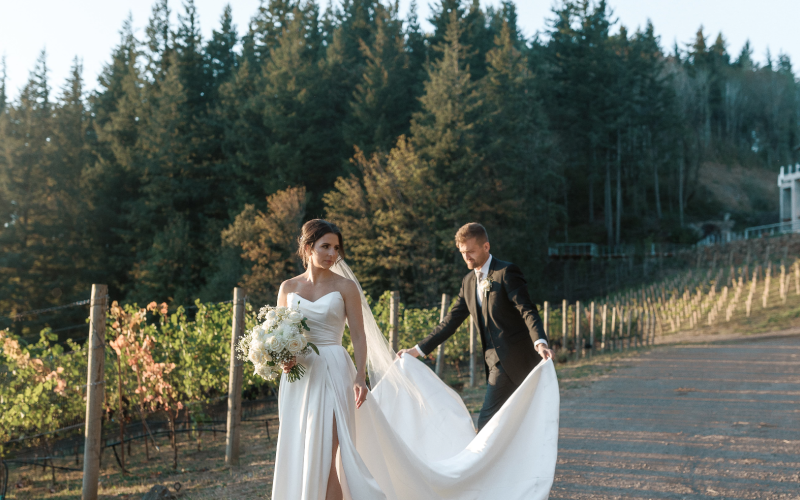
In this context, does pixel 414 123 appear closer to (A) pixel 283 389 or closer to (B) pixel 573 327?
(B) pixel 573 327

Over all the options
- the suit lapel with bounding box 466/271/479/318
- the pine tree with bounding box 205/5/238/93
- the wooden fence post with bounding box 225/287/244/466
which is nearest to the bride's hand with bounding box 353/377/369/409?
the suit lapel with bounding box 466/271/479/318

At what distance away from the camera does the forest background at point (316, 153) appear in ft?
108

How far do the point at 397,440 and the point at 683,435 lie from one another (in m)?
3.73

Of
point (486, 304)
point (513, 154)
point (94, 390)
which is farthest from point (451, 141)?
point (486, 304)

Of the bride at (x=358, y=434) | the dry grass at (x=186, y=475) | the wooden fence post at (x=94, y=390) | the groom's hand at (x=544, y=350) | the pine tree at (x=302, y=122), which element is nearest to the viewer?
the bride at (x=358, y=434)

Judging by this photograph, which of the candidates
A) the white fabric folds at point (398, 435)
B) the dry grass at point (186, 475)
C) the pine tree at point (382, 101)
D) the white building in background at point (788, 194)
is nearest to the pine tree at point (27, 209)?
the pine tree at point (382, 101)

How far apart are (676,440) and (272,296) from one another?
2567cm

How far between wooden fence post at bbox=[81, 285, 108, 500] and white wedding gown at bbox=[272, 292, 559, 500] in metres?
2.27

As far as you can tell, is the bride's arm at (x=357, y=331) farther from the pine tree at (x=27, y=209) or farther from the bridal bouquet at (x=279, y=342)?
the pine tree at (x=27, y=209)

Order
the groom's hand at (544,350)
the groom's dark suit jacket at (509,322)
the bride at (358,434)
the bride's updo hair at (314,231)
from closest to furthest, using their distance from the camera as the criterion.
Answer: the bride at (358,434), the bride's updo hair at (314,231), the groom's hand at (544,350), the groom's dark suit jacket at (509,322)

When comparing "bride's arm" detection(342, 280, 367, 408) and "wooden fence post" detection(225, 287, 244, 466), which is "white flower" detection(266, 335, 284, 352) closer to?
"bride's arm" detection(342, 280, 367, 408)

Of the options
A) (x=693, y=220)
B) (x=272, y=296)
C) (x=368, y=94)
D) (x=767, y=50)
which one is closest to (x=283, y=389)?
(x=272, y=296)

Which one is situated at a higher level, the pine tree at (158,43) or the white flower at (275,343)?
the pine tree at (158,43)

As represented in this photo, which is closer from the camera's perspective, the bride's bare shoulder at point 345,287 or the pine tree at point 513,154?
the bride's bare shoulder at point 345,287
